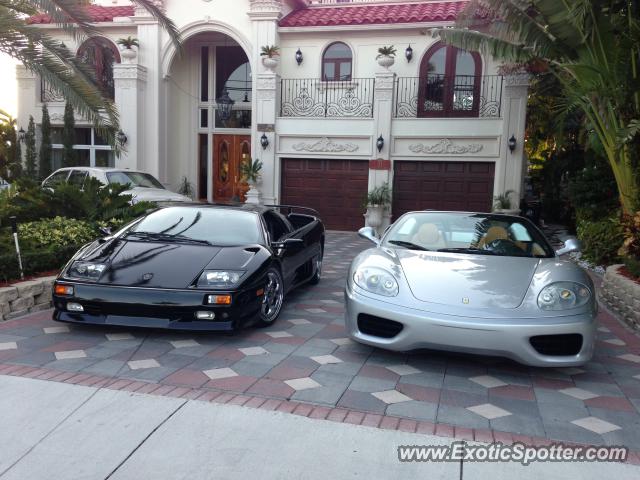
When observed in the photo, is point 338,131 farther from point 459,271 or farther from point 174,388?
point 174,388

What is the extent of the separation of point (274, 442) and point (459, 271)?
226 centimetres

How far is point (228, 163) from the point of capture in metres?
18.0

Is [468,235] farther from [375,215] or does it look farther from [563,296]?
[375,215]

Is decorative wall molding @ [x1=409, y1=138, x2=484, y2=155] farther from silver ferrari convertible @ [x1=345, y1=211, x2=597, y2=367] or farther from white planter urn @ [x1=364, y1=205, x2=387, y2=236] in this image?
silver ferrari convertible @ [x1=345, y1=211, x2=597, y2=367]

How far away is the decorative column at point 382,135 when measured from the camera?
14922mm

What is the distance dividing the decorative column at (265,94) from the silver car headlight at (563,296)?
40.4 ft

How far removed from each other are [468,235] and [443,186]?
1014 cm

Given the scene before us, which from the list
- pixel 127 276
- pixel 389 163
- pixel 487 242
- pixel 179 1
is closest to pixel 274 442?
pixel 127 276

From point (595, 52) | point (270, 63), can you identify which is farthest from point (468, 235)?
point (270, 63)

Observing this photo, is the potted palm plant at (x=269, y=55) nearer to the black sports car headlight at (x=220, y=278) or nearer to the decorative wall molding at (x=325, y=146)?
the decorative wall molding at (x=325, y=146)

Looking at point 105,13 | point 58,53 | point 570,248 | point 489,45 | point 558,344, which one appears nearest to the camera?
point 558,344

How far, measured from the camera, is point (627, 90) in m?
7.54

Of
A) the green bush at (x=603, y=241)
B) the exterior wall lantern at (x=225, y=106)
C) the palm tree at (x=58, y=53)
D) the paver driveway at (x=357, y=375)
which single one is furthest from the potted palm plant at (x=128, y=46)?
the green bush at (x=603, y=241)

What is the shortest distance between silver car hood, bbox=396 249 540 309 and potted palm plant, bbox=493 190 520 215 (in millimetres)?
9595
